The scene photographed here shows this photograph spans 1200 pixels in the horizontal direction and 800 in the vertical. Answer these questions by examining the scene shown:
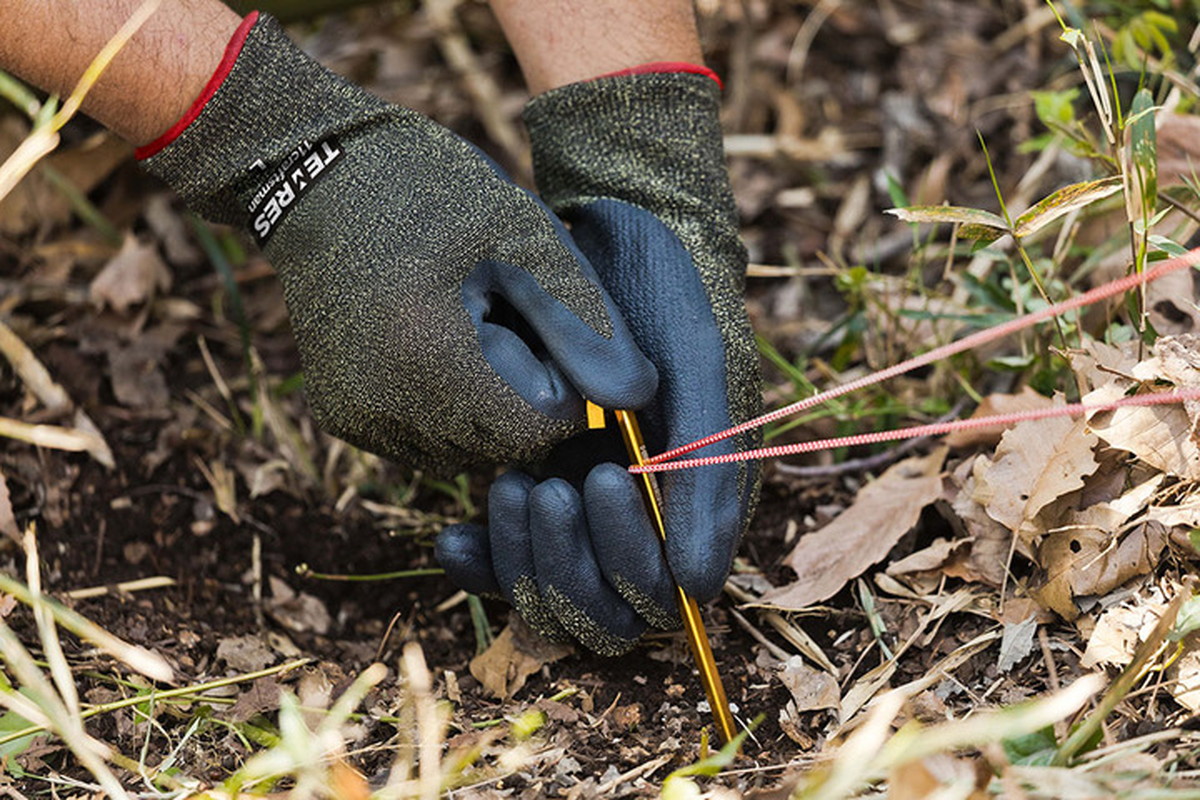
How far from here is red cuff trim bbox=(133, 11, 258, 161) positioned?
1.49m

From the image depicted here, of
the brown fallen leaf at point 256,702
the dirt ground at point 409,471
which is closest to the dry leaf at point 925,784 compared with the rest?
the dirt ground at point 409,471

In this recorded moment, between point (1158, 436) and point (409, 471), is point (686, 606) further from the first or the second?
point (409, 471)

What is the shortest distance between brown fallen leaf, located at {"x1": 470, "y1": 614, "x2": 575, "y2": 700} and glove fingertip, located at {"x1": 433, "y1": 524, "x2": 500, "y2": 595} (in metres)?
0.07

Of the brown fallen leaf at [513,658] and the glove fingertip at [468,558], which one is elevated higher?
the glove fingertip at [468,558]

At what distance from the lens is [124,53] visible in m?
1.46

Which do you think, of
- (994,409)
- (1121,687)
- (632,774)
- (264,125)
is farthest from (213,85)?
(1121,687)

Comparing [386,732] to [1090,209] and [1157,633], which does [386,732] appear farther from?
[1090,209]

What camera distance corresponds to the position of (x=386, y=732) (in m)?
1.36

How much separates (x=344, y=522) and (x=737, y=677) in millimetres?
709

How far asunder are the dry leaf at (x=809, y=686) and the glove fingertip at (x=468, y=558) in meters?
0.37

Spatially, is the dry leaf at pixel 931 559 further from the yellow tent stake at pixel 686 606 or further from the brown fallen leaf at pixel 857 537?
the yellow tent stake at pixel 686 606

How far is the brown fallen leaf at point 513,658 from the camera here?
1479mm

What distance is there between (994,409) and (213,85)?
1078 millimetres

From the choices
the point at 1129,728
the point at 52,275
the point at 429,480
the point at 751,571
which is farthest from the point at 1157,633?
the point at 52,275
